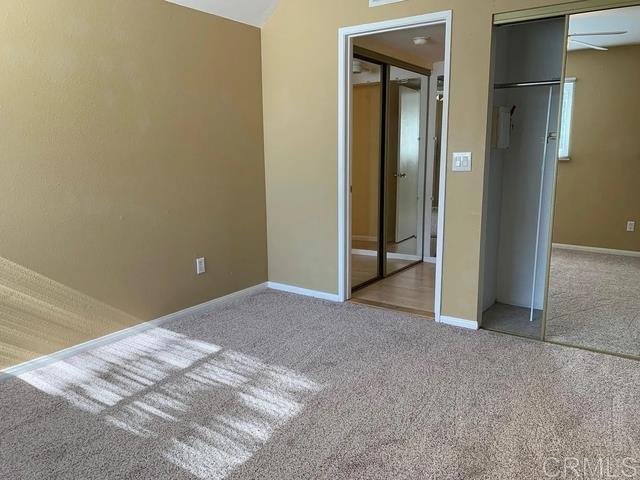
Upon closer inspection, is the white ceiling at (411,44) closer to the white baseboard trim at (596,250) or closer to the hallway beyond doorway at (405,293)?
the white baseboard trim at (596,250)

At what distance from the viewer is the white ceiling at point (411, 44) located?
414 centimetres

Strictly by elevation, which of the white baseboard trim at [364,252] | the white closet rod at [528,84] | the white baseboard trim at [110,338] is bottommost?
the white baseboard trim at [110,338]

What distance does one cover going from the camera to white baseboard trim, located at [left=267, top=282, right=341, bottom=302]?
4.06 meters

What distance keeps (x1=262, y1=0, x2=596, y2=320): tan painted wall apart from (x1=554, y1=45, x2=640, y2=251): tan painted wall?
0.54 meters

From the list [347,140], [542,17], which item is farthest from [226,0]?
[542,17]

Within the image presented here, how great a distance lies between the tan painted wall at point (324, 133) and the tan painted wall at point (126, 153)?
0.76 feet

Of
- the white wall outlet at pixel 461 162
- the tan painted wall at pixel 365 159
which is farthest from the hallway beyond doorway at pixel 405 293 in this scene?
the white wall outlet at pixel 461 162

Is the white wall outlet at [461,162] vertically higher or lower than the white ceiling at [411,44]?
lower

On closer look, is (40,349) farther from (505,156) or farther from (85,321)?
(505,156)

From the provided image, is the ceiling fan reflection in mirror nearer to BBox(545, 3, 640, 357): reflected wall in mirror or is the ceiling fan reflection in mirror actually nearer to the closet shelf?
BBox(545, 3, 640, 357): reflected wall in mirror

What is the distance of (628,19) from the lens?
2.76 m

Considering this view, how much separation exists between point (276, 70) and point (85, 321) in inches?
97.9

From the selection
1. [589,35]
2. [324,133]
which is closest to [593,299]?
[589,35]

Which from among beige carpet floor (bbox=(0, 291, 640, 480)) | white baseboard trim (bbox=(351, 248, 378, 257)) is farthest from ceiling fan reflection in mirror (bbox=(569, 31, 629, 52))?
white baseboard trim (bbox=(351, 248, 378, 257))
